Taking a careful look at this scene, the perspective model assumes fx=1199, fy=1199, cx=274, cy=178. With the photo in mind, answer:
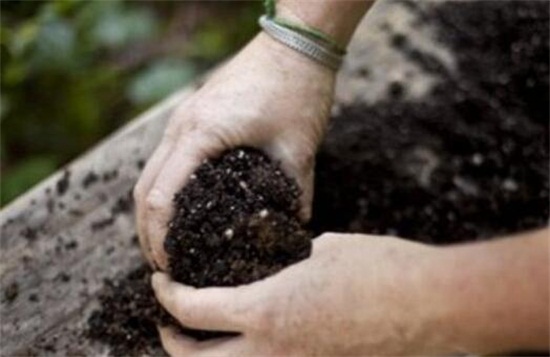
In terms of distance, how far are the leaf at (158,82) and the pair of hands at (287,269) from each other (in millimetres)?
721

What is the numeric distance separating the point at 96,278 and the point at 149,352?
134 mm

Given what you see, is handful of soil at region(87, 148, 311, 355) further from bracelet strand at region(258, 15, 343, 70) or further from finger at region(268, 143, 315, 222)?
bracelet strand at region(258, 15, 343, 70)

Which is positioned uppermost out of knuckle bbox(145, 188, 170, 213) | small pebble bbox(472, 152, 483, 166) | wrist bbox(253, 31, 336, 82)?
wrist bbox(253, 31, 336, 82)

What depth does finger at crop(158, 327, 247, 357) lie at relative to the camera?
130 centimetres

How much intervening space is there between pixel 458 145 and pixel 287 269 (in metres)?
0.56

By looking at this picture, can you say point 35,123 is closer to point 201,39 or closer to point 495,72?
point 201,39

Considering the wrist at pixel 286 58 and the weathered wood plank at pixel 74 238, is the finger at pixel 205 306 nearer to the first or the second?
the weathered wood plank at pixel 74 238

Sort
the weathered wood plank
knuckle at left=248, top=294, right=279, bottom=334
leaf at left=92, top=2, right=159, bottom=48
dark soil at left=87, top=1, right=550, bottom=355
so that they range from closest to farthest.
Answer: knuckle at left=248, top=294, right=279, bottom=334, the weathered wood plank, dark soil at left=87, top=1, right=550, bottom=355, leaf at left=92, top=2, right=159, bottom=48

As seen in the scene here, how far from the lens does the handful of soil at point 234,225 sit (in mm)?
1343

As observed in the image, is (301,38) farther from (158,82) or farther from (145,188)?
(158,82)

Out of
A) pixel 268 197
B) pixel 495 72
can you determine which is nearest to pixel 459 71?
pixel 495 72

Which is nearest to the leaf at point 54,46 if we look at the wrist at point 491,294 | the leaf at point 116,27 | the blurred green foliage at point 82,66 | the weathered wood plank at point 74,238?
the blurred green foliage at point 82,66

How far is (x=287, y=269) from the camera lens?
1.25m

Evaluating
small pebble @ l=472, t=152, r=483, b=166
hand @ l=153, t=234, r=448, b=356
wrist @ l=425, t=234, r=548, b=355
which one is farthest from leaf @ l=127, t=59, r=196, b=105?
wrist @ l=425, t=234, r=548, b=355
